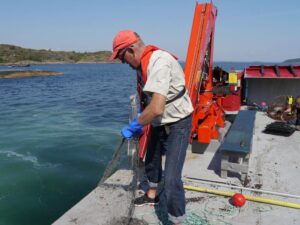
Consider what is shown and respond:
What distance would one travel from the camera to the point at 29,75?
132ft

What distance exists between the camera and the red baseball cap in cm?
252

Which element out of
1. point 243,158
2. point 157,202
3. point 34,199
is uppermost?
point 243,158

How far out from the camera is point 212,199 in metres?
3.74

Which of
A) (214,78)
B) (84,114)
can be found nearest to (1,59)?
(84,114)

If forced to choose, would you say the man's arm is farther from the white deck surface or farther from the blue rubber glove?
the white deck surface

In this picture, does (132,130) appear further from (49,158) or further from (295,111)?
(295,111)

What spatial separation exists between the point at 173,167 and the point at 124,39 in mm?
1216

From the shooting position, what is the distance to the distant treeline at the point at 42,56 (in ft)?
337

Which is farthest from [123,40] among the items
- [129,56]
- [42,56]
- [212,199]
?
[42,56]

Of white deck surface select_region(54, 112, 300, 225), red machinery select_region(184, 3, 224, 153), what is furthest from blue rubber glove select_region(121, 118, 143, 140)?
red machinery select_region(184, 3, 224, 153)

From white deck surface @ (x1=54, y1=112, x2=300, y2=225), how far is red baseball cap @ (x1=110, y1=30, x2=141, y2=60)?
1.85 metres

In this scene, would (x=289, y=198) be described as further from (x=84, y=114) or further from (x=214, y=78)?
(x=84, y=114)

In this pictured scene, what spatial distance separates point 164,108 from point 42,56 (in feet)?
404

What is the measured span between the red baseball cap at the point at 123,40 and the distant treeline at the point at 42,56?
104423mm
